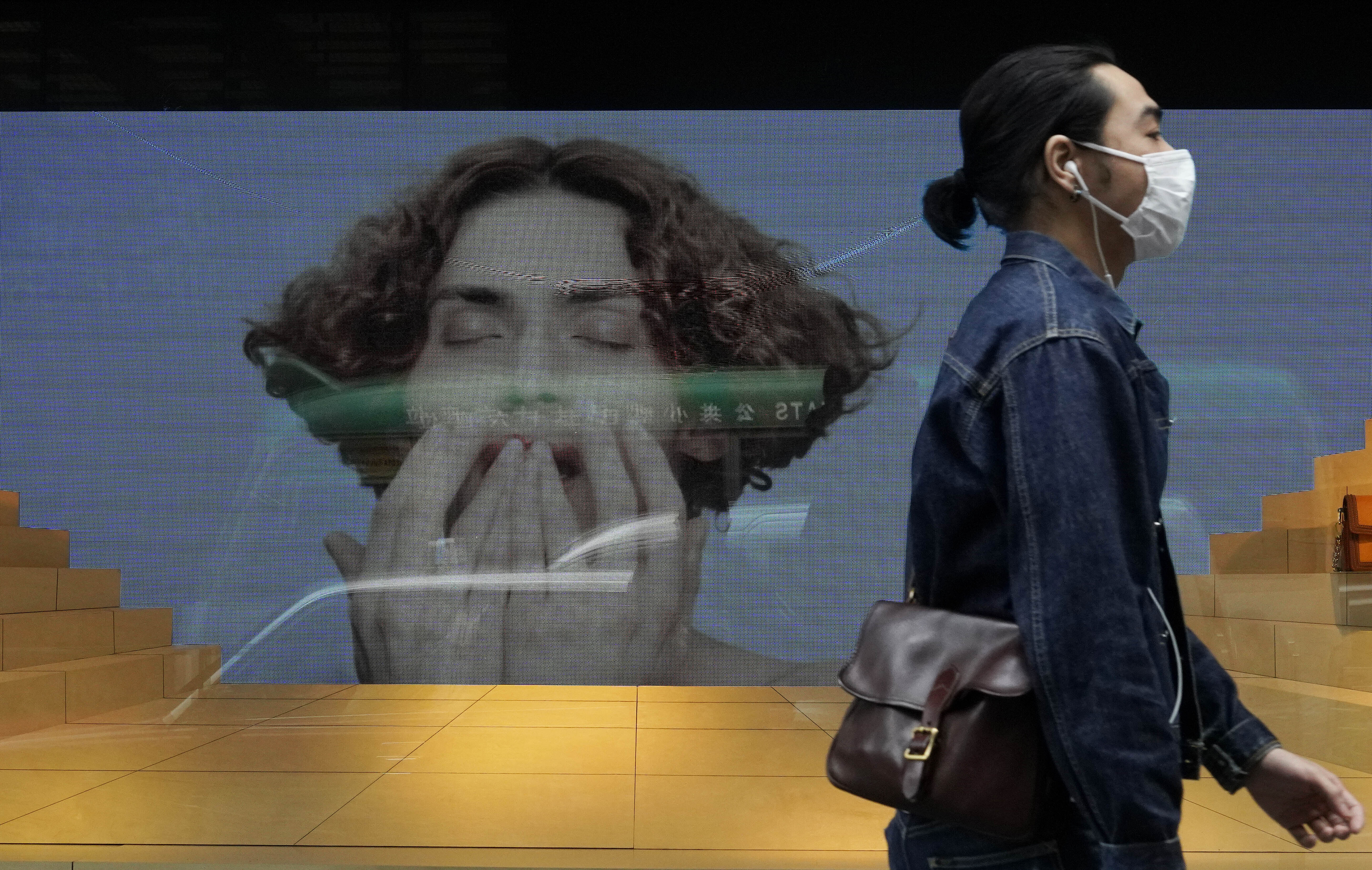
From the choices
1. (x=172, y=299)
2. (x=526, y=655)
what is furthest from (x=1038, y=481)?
(x=172, y=299)

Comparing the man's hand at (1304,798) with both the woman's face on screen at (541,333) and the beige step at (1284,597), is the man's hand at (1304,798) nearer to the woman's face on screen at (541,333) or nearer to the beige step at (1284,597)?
the beige step at (1284,597)

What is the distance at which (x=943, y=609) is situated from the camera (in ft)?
2.68

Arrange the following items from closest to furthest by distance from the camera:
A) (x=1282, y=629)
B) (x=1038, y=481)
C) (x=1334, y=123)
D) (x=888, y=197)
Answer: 1. (x=1038, y=481)
2. (x=1282, y=629)
3. (x=1334, y=123)
4. (x=888, y=197)

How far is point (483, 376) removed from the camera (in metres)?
3.34

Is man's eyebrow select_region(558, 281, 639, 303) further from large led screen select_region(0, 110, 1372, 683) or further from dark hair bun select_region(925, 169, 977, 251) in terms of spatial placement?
dark hair bun select_region(925, 169, 977, 251)

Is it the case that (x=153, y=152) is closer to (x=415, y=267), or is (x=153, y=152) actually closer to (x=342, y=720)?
(x=415, y=267)

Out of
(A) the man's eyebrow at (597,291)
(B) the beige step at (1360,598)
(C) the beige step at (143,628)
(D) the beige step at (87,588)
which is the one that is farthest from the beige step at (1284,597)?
(D) the beige step at (87,588)

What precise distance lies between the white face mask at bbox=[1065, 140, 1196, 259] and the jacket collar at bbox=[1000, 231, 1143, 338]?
0.06 m

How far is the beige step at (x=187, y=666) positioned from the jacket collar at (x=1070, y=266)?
2.92 meters

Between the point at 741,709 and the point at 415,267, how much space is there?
1.53 m

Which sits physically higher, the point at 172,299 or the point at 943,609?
the point at 172,299

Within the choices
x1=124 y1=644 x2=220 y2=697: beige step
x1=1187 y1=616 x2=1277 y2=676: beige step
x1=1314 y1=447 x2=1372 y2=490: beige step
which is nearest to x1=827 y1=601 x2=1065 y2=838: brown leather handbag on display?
x1=1187 y1=616 x2=1277 y2=676: beige step

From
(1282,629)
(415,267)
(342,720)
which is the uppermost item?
(415,267)

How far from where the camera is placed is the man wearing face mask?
700 mm
